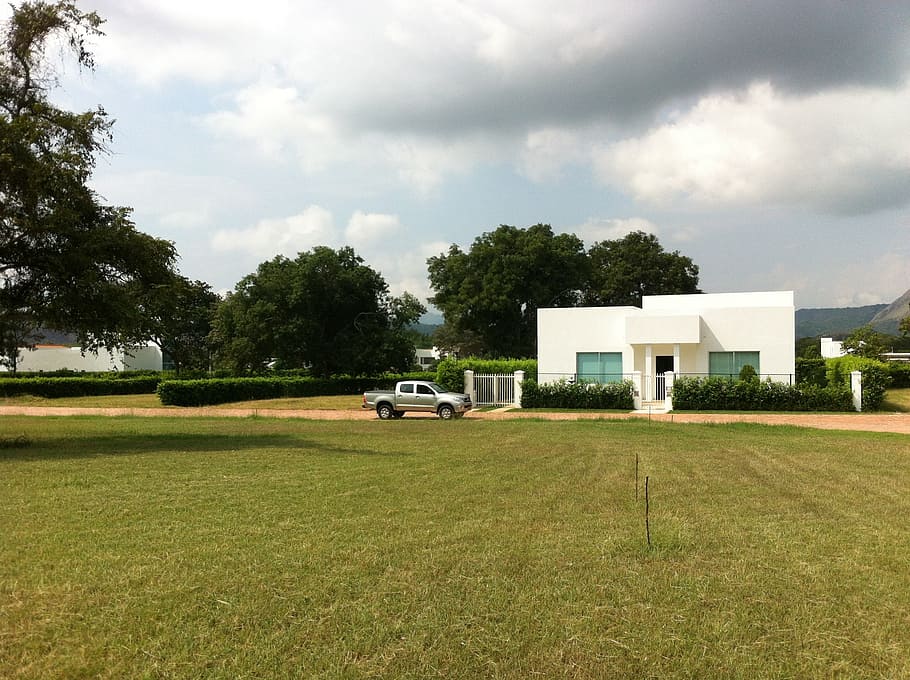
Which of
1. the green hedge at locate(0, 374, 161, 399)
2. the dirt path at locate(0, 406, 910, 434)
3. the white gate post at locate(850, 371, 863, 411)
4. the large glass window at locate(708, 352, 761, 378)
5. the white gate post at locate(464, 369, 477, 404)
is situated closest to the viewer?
the dirt path at locate(0, 406, 910, 434)

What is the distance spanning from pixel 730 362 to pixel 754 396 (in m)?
3.94

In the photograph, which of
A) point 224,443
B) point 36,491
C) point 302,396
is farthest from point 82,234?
point 302,396

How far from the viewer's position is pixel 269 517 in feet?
25.8

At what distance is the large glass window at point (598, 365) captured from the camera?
3353 centimetres

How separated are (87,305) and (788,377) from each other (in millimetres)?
26027

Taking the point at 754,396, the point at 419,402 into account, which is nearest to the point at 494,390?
the point at 419,402

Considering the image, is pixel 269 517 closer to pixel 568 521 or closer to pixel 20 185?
pixel 568 521

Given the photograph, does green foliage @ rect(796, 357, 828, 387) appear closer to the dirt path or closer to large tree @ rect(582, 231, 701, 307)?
the dirt path

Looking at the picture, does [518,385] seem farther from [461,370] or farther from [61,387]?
[61,387]

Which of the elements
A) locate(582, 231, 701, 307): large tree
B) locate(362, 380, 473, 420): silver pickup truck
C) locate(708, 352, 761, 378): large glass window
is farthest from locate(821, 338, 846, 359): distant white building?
locate(362, 380, 473, 420): silver pickup truck

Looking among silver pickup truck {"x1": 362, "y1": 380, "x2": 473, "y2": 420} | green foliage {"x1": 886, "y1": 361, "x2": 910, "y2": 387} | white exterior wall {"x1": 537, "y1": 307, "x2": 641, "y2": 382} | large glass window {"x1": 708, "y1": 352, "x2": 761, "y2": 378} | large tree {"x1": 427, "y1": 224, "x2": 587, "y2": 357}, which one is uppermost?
large tree {"x1": 427, "y1": 224, "x2": 587, "y2": 357}

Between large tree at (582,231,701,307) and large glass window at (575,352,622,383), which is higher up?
large tree at (582,231,701,307)

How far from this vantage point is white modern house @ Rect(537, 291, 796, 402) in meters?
31.2

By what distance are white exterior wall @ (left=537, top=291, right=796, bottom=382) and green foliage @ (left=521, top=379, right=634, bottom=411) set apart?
2.42 metres
